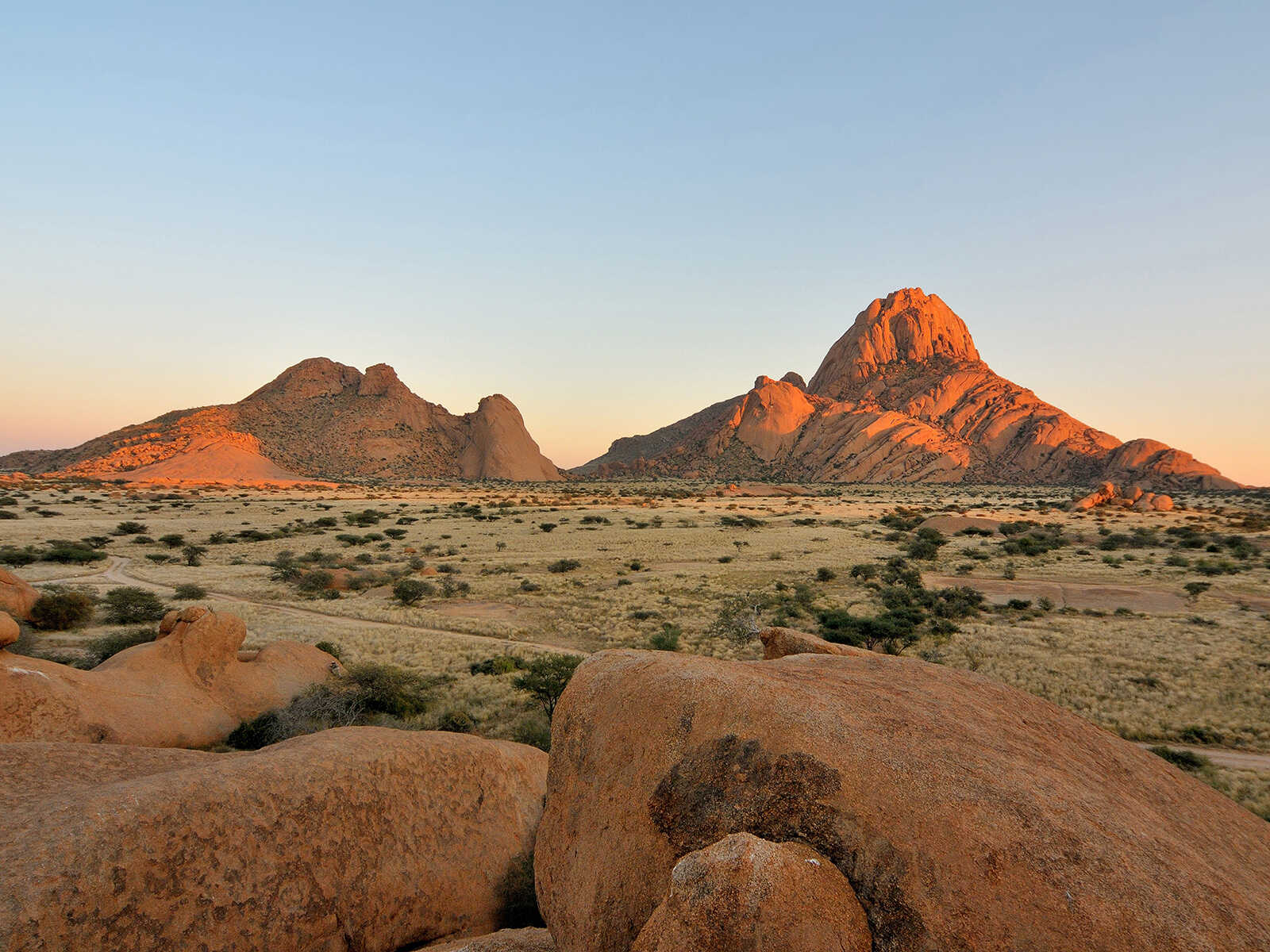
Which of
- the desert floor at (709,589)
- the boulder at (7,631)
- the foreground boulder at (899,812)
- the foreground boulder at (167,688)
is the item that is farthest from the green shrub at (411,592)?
the foreground boulder at (899,812)

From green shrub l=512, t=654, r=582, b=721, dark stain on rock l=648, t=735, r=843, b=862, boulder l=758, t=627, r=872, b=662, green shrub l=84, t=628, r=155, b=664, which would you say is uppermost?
dark stain on rock l=648, t=735, r=843, b=862

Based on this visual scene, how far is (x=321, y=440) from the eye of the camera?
140 metres

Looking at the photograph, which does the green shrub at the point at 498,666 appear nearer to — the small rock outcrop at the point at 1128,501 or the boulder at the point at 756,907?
the boulder at the point at 756,907

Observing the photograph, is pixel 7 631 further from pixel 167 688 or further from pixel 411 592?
pixel 411 592

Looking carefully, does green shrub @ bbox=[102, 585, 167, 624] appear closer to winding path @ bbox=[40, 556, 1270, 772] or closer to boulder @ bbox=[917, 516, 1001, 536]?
winding path @ bbox=[40, 556, 1270, 772]

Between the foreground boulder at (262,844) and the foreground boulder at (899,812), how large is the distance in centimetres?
152

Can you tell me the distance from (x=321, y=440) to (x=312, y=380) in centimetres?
2553

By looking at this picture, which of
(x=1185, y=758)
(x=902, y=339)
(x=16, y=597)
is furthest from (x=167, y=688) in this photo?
(x=902, y=339)

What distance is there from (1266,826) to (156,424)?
579ft

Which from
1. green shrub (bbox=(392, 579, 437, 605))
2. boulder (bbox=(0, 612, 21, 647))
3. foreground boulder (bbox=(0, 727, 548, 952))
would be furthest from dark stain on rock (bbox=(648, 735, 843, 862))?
green shrub (bbox=(392, 579, 437, 605))

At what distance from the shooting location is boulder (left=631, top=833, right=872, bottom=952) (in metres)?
2.78

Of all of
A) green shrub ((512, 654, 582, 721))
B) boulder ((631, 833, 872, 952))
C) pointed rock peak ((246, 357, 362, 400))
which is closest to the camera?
boulder ((631, 833, 872, 952))

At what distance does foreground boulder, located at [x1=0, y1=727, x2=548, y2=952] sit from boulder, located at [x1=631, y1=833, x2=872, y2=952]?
11.2ft

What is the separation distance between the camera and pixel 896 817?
129 inches
